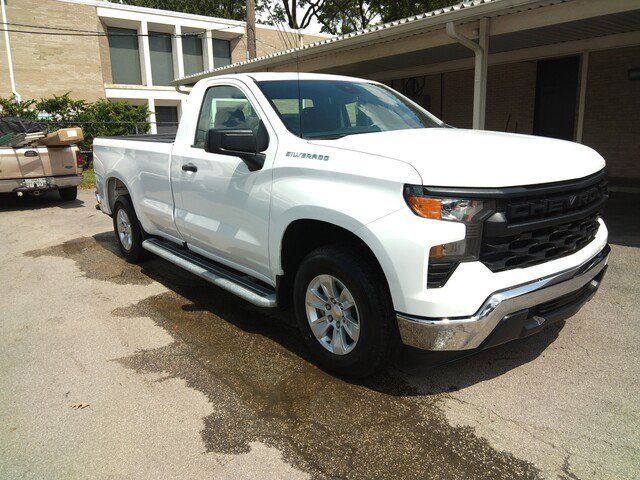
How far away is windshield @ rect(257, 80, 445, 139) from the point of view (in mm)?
3850

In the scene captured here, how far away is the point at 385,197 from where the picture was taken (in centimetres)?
284

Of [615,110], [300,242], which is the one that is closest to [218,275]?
[300,242]

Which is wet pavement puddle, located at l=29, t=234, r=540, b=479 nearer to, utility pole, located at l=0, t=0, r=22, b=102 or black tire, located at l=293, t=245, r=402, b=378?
black tire, located at l=293, t=245, r=402, b=378

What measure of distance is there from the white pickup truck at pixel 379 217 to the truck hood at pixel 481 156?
11mm

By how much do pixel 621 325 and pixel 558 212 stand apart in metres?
1.76

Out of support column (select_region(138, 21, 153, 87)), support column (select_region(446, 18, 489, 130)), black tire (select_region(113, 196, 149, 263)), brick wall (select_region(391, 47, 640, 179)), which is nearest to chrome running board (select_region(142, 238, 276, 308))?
black tire (select_region(113, 196, 149, 263))

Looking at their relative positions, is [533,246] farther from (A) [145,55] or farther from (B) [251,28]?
(A) [145,55]

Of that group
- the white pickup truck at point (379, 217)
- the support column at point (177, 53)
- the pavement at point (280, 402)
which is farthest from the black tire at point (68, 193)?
the support column at point (177, 53)

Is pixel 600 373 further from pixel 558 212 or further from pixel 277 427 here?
pixel 277 427

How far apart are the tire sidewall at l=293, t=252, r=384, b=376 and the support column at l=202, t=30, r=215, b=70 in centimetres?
2903

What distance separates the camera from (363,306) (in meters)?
3.03

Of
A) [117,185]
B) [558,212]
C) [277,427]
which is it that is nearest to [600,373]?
[558,212]

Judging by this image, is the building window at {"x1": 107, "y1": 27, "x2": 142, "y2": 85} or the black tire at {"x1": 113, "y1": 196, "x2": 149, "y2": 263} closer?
the black tire at {"x1": 113, "y1": 196, "x2": 149, "y2": 263}

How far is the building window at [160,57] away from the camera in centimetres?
2834
